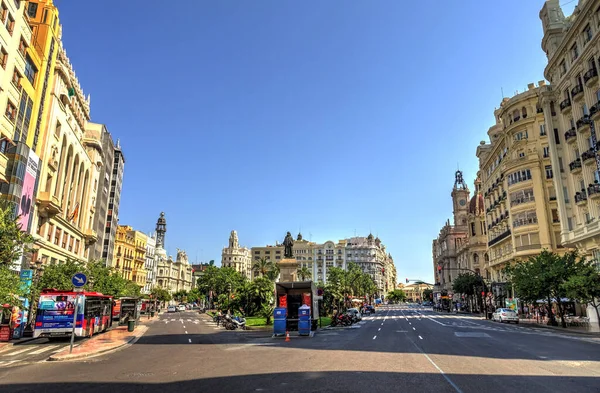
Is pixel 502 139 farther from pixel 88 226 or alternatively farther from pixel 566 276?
pixel 88 226

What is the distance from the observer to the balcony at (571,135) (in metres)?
40.9

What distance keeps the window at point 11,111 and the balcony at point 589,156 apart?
161ft

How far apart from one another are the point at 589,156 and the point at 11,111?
49.4m

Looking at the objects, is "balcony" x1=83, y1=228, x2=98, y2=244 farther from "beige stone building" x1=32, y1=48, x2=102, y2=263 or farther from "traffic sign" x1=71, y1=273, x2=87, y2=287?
"traffic sign" x1=71, y1=273, x2=87, y2=287

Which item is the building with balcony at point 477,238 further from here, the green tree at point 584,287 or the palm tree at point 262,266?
the green tree at point 584,287

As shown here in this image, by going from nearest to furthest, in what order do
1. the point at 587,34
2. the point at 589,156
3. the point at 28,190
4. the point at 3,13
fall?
the point at 3,13 → the point at 28,190 → the point at 589,156 → the point at 587,34

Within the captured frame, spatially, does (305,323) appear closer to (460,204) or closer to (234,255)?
(460,204)

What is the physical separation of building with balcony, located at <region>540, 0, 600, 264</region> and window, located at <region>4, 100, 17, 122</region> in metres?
48.5

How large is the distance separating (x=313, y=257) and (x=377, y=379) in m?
161

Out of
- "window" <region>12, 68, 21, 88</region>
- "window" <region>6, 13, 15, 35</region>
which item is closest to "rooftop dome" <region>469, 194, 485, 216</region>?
"window" <region>12, 68, 21, 88</region>

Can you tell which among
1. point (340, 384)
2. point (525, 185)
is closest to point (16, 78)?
point (340, 384)

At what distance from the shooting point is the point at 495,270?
68.8m

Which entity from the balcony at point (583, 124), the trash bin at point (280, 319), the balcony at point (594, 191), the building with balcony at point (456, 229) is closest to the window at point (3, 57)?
the trash bin at point (280, 319)

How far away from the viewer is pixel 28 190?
3422 cm
